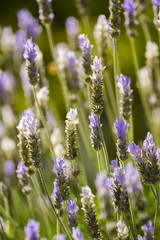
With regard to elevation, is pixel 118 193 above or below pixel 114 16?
below

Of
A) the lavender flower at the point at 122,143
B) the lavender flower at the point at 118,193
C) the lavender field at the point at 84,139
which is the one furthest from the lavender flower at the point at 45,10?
the lavender flower at the point at 118,193

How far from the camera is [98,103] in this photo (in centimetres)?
127

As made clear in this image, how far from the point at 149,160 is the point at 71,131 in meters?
0.31

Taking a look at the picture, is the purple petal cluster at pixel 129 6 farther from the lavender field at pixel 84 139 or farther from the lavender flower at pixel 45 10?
the lavender flower at pixel 45 10

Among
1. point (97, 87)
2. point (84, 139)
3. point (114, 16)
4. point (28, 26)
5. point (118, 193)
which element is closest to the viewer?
point (118, 193)

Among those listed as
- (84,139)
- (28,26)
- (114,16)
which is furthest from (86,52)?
(28,26)

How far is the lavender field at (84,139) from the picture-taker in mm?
1148

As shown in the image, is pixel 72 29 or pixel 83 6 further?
pixel 72 29

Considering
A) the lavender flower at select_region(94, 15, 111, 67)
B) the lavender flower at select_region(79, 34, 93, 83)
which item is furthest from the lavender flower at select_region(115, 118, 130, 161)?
the lavender flower at select_region(94, 15, 111, 67)

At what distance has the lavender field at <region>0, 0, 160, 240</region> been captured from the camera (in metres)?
1.15

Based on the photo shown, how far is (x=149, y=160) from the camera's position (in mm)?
1155

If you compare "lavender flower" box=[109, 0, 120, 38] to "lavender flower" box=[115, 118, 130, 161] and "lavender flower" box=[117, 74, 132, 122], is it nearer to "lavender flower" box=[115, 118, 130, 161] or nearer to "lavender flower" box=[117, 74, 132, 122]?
"lavender flower" box=[117, 74, 132, 122]

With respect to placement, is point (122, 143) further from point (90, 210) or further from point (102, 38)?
point (102, 38)

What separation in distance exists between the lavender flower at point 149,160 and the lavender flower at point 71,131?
9.8 inches
